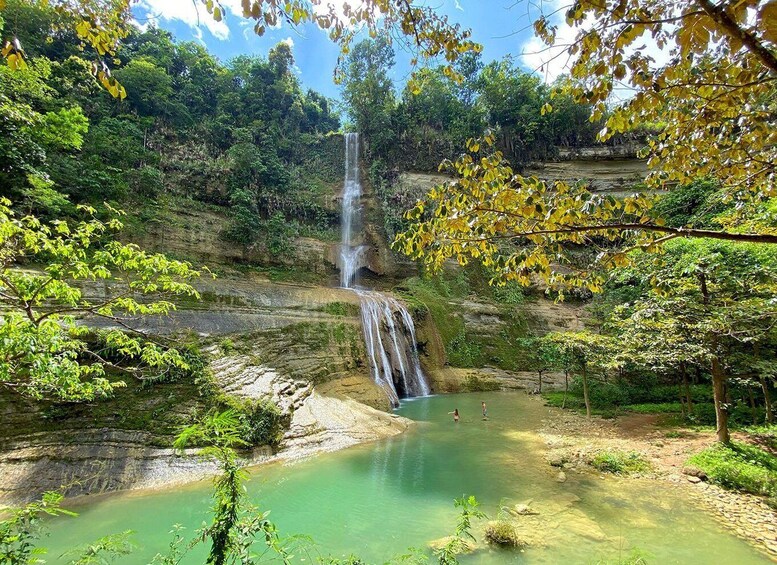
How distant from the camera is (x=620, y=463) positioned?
29.8 ft

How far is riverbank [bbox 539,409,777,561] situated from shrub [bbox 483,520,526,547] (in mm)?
3546

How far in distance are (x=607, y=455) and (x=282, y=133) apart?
3204 centimetres

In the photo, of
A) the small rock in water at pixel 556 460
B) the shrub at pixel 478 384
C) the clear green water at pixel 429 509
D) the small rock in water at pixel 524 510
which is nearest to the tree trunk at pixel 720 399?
the clear green water at pixel 429 509

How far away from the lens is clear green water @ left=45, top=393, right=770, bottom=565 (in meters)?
5.82

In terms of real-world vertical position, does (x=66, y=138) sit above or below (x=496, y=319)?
above

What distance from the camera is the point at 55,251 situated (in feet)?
14.3

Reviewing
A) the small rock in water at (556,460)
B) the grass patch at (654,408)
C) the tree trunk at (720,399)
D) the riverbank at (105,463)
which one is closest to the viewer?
the riverbank at (105,463)

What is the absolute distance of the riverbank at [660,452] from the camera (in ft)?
20.8

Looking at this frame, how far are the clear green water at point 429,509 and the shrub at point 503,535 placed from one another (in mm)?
→ 194

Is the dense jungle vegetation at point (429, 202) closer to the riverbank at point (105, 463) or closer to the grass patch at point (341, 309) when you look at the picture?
the riverbank at point (105, 463)

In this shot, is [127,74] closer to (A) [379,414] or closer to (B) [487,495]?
(A) [379,414]

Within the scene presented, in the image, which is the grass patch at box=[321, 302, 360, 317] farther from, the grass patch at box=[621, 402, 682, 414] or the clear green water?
the grass patch at box=[621, 402, 682, 414]

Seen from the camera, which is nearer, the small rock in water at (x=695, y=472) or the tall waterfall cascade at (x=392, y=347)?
the small rock in water at (x=695, y=472)

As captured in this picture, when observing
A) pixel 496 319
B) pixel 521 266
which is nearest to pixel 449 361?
pixel 496 319
